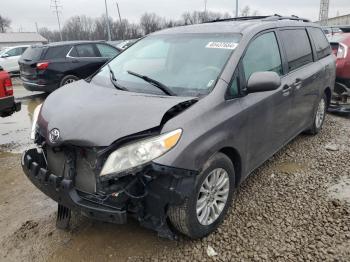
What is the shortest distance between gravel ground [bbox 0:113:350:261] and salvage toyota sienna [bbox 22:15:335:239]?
0.58 ft

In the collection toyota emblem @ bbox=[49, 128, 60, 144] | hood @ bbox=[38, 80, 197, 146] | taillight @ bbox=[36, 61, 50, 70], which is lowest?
taillight @ bbox=[36, 61, 50, 70]

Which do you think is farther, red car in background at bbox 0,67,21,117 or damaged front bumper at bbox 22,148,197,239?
red car in background at bbox 0,67,21,117

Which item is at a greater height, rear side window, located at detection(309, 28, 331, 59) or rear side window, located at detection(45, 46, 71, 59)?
rear side window, located at detection(309, 28, 331, 59)

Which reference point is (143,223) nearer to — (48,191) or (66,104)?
(48,191)

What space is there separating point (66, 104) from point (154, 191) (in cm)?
117

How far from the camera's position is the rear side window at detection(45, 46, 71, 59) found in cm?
967

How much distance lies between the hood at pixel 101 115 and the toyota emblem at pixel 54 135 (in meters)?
0.03

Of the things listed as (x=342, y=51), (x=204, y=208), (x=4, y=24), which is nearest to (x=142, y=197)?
(x=204, y=208)

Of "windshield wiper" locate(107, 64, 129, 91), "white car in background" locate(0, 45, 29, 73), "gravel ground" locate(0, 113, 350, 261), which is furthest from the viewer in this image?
"white car in background" locate(0, 45, 29, 73)

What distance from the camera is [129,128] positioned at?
2.41 meters

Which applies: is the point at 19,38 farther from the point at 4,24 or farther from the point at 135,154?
the point at 135,154

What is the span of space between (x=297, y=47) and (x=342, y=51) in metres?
2.98

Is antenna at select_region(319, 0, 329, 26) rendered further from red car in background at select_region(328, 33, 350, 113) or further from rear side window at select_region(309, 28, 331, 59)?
rear side window at select_region(309, 28, 331, 59)

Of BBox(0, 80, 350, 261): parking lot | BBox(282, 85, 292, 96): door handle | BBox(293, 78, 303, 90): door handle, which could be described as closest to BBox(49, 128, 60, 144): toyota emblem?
BBox(0, 80, 350, 261): parking lot
